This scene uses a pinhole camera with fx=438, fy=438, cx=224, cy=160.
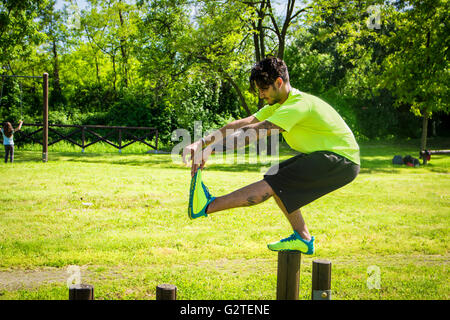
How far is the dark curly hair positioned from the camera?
157 inches

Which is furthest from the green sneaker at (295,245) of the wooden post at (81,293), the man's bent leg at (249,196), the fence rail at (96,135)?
the fence rail at (96,135)

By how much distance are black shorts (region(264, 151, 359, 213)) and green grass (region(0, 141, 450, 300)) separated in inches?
80.1

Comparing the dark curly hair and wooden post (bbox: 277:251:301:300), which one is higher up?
the dark curly hair

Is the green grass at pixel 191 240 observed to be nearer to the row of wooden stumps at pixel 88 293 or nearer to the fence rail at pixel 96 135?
the row of wooden stumps at pixel 88 293

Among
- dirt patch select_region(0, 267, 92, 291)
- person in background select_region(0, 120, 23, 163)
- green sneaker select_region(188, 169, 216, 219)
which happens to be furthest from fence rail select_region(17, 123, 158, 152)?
green sneaker select_region(188, 169, 216, 219)

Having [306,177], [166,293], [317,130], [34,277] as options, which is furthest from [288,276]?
[34,277]

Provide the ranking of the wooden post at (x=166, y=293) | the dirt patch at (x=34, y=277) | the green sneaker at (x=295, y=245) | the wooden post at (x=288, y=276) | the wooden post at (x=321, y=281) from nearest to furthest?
the wooden post at (x=166, y=293)
the wooden post at (x=321, y=281)
the wooden post at (x=288, y=276)
the green sneaker at (x=295, y=245)
the dirt patch at (x=34, y=277)

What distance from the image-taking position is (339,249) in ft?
24.5

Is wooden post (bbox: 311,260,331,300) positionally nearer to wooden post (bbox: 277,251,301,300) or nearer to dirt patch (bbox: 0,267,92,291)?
wooden post (bbox: 277,251,301,300)

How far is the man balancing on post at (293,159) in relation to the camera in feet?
12.7

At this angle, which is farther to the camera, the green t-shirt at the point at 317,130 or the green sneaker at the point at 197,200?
the green sneaker at the point at 197,200

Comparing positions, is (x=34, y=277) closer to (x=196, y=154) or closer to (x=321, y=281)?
(x=196, y=154)

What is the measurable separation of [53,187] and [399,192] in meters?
10.3

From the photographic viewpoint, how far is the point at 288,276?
3.62 metres
